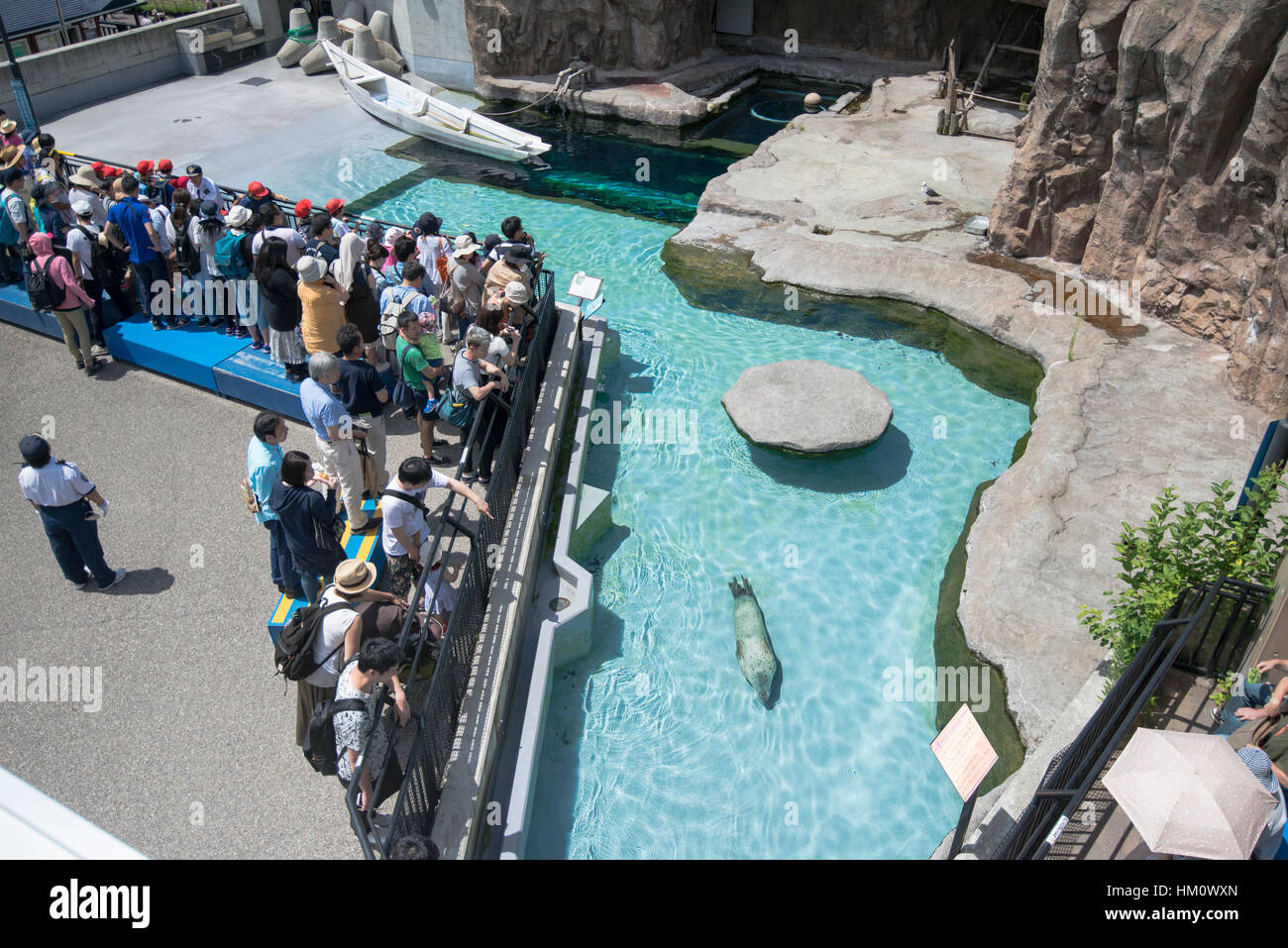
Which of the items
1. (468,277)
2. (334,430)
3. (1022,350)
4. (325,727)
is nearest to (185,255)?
(468,277)

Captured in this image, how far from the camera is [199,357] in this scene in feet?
31.7

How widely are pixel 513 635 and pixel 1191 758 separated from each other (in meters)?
4.57

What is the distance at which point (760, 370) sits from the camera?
35.2 feet

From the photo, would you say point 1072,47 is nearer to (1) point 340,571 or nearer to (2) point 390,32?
(1) point 340,571

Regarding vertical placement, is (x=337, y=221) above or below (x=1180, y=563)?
above

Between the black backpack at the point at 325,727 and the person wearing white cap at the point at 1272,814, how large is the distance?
5160 mm

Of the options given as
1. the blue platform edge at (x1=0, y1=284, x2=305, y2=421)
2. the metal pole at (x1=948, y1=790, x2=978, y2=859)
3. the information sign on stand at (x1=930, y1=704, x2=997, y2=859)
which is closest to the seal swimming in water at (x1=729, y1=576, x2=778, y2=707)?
the metal pole at (x1=948, y1=790, x2=978, y2=859)

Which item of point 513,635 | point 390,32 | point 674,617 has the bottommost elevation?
point 674,617

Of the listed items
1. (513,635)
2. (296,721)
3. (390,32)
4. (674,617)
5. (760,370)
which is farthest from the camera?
(390,32)

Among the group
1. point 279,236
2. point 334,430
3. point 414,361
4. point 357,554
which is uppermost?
point 279,236

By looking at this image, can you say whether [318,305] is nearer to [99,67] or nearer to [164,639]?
[164,639]

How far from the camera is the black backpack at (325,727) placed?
16.6 feet

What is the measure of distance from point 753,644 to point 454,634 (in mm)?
2771

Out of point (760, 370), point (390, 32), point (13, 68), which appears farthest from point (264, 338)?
point (390, 32)
